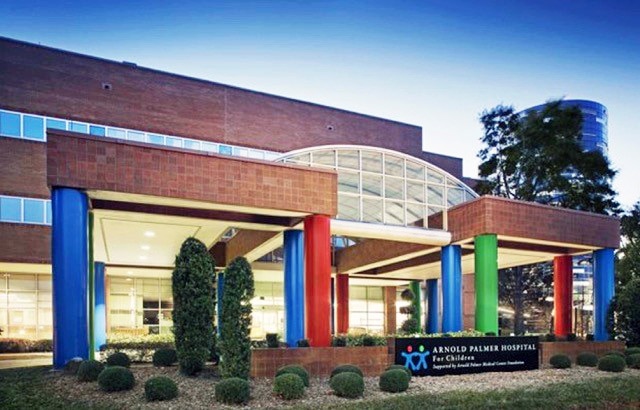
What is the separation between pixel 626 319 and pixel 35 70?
3233cm

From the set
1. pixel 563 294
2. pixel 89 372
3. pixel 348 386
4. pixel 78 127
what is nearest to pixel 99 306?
pixel 78 127

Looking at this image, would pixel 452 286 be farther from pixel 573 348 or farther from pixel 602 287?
pixel 602 287

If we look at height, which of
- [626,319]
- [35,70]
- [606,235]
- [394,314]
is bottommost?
[394,314]

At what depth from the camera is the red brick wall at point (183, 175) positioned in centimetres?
1586

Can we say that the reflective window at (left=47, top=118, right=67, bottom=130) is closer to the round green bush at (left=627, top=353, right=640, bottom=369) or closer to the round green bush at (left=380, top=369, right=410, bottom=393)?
the round green bush at (left=380, top=369, right=410, bottom=393)

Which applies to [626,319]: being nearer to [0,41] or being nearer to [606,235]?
[606,235]

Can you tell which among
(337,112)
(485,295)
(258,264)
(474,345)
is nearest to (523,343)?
(474,345)

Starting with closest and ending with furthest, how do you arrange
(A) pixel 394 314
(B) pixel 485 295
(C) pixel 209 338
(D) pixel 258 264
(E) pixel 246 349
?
(E) pixel 246 349, (C) pixel 209 338, (B) pixel 485 295, (D) pixel 258 264, (A) pixel 394 314

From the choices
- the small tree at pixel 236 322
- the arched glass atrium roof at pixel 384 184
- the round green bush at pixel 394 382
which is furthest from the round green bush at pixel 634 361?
the small tree at pixel 236 322

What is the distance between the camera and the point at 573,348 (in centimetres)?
2159

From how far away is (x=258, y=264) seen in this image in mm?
35031

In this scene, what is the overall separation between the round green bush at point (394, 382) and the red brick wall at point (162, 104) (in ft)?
81.0

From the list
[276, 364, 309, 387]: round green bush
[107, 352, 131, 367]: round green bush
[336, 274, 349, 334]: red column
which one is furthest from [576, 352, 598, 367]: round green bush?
[336, 274, 349, 334]: red column

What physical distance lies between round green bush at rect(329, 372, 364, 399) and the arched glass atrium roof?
11.0m
